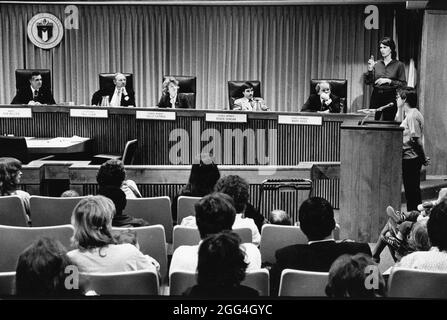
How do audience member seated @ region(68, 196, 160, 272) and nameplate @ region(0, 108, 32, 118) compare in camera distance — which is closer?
audience member seated @ region(68, 196, 160, 272)

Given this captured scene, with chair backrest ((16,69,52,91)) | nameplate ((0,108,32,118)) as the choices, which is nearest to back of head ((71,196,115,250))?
nameplate ((0,108,32,118))

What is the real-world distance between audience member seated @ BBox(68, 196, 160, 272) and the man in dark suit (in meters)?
0.55

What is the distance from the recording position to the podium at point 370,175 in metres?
4.52

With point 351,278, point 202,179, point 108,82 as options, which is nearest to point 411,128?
point 202,179

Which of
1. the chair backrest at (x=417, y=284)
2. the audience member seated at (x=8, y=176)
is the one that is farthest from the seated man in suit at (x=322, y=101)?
the chair backrest at (x=417, y=284)

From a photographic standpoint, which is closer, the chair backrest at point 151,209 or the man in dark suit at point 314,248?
the man in dark suit at point 314,248

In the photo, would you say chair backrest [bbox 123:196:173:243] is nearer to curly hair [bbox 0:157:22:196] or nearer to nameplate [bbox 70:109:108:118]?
curly hair [bbox 0:157:22:196]

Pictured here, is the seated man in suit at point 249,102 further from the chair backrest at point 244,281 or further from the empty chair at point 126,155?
the chair backrest at point 244,281

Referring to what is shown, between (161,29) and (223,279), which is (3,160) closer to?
(223,279)

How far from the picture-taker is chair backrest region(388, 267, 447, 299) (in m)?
2.55

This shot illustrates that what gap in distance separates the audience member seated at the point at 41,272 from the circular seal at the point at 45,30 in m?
7.78

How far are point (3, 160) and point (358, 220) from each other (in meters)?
2.38

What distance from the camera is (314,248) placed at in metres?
2.88

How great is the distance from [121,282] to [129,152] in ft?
13.1
